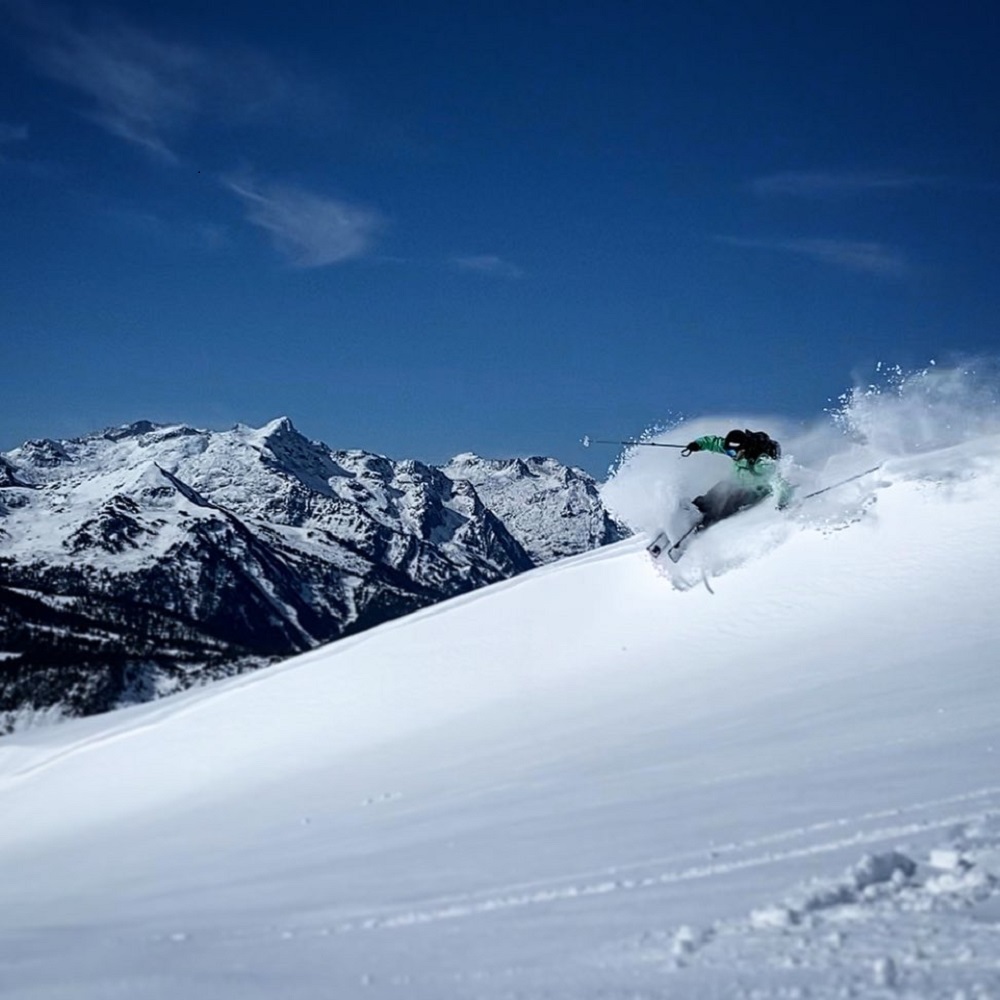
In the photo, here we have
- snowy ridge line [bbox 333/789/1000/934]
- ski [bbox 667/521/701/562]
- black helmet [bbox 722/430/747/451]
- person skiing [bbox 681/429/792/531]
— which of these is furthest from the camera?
ski [bbox 667/521/701/562]

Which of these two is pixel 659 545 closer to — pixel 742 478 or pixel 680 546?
pixel 680 546

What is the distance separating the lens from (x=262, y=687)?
61.0 feet

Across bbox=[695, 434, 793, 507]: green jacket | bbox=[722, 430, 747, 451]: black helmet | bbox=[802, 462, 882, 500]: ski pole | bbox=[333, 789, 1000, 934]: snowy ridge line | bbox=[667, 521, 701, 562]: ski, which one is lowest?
bbox=[333, 789, 1000, 934]: snowy ridge line

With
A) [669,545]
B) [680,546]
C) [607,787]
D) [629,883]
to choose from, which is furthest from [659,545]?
[629,883]

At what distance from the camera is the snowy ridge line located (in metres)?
5.45

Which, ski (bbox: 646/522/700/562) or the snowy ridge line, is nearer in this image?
the snowy ridge line

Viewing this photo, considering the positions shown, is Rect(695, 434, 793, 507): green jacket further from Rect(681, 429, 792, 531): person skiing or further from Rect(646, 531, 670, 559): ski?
Rect(646, 531, 670, 559): ski

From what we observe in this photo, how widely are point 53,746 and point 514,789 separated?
13.9m

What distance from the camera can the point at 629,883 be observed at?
18.2 feet

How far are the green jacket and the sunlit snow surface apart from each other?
1.79ft

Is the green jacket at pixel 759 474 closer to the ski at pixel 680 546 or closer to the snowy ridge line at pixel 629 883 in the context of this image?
the ski at pixel 680 546

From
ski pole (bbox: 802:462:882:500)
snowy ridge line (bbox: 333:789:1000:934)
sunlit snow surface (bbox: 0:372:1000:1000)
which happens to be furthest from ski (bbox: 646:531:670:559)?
snowy ridge line (bbox: 333:789:1000:934)

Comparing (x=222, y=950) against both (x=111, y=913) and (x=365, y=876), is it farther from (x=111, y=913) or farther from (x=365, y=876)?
(x=111, y=913)

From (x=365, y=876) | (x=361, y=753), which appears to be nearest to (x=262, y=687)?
(x=361, y=753)
